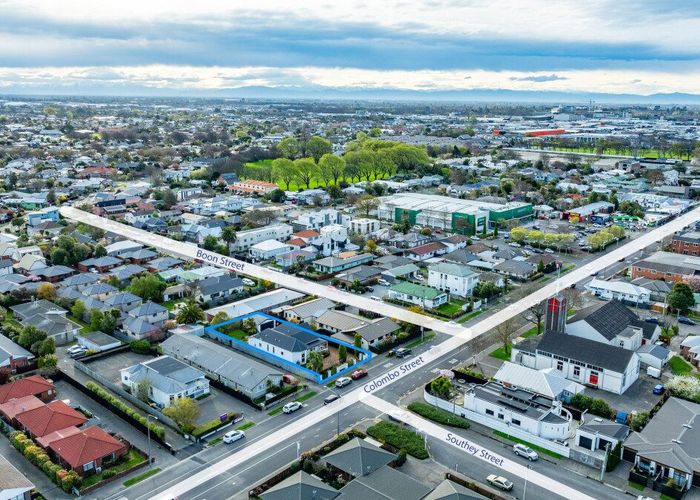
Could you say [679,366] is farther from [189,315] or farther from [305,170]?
[305,170]

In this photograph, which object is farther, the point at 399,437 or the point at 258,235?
the point at 258,235

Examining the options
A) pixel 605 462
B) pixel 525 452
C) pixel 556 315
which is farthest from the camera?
pixel 556 315

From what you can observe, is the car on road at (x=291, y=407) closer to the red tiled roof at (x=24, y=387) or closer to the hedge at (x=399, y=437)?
the hedge at (x=399, y=437)

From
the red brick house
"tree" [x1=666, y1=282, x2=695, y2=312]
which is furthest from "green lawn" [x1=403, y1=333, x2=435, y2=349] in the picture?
"tree" [x1=666, y1=282, x2=695, y2=312]

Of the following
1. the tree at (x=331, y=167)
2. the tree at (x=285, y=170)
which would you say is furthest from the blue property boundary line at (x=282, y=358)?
the tree at (x=331, y=167)

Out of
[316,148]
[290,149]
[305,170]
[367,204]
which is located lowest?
[367,204]

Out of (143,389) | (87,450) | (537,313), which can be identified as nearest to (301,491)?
(87,450)
